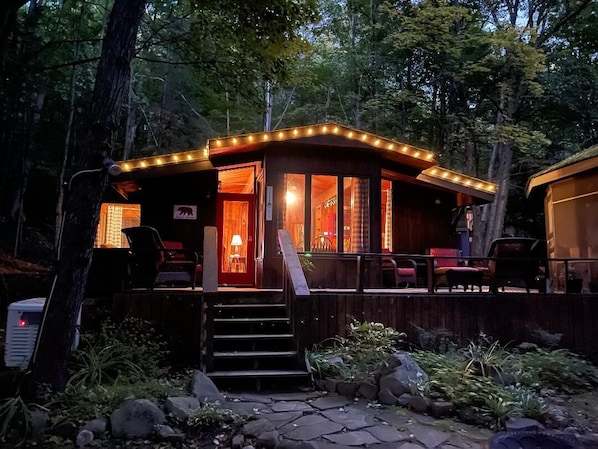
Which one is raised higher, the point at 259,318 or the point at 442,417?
the point at 259,318

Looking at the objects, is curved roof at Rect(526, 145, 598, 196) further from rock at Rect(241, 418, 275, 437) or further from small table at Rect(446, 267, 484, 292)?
rock at Rect(241, 418, 275, 437)

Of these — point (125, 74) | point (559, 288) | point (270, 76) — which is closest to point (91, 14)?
point (270, 76)

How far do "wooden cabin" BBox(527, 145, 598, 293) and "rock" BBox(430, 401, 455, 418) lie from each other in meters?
4.89

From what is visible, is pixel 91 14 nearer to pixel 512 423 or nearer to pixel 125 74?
pixel 125 74

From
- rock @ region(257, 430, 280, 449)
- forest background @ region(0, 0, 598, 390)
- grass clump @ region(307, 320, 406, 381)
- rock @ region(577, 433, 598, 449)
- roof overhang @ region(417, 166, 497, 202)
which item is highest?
forest background @ region(0, 0, 598, 390)

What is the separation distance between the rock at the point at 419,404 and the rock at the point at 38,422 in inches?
131

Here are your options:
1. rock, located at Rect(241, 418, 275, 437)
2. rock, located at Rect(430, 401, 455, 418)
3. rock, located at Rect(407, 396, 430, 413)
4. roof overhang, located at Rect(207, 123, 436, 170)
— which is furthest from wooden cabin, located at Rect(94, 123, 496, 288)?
rock, located at Rect(241, 418, 275, 437)

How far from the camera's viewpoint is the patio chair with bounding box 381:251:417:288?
829 centimetres

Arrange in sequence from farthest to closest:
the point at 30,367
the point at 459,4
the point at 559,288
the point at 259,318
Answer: the point at 459,4 → the point at 559,288 → the point at 259,318 → the point at 30,367

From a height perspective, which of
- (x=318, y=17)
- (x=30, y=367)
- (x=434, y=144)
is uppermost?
(x=434, y=144)

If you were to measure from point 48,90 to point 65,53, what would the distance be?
99.5 inches

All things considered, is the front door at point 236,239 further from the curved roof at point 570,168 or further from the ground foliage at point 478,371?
the curved roof at point 570,168

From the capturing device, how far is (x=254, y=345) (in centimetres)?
564

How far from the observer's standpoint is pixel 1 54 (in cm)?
457
